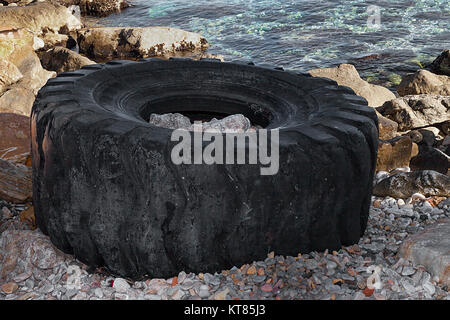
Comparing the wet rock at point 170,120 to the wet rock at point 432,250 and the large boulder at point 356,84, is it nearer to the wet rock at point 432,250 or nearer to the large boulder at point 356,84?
the wet rock at point 432,250

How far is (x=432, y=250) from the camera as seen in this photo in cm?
271

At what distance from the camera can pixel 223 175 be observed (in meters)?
2.53

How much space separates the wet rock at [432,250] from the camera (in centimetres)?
262

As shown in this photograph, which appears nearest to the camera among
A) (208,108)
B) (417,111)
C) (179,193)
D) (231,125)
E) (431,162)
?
(179,193)

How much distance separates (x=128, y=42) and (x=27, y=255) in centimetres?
974

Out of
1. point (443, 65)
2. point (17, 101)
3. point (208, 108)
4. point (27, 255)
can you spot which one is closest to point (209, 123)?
point (208, 108)

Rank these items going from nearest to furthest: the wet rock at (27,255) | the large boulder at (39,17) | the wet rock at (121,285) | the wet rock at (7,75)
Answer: the wet rock at (121,285), the wet rock at (27,255), the wet rock at (7,75), the large boulder at (39,17)

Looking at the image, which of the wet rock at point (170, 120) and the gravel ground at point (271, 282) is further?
the wet rock at point (170, 120)

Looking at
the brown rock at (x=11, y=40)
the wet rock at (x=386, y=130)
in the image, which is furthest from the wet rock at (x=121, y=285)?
the brown rock at (x=11, y=40)

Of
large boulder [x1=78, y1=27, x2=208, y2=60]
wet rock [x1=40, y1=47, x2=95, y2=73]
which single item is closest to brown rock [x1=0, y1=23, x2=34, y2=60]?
wet rock [x1=40, y1=47, x2=95, y2=73]

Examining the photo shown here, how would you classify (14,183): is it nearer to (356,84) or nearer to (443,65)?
(356,84)

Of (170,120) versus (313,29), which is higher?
(170,120)

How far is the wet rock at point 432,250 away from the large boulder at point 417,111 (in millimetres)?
4023
